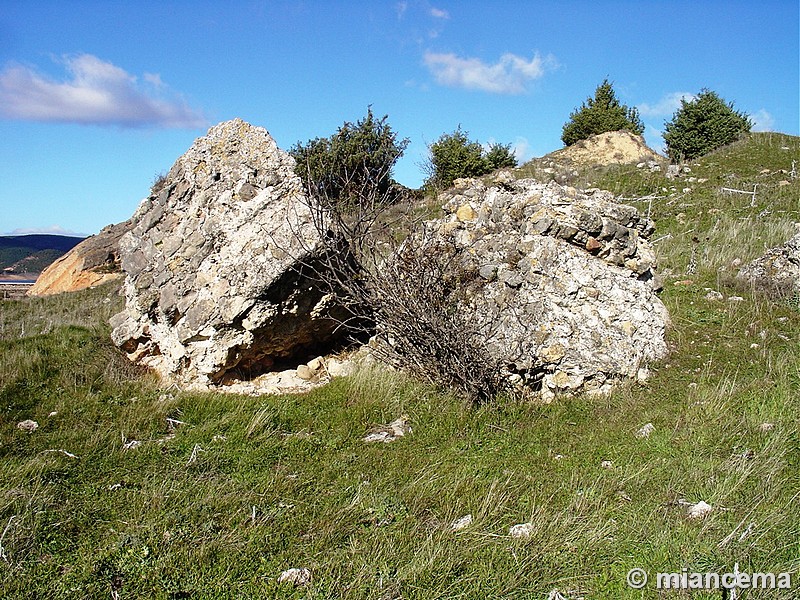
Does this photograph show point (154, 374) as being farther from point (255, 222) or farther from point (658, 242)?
point (658, 242)

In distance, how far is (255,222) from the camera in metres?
6.38

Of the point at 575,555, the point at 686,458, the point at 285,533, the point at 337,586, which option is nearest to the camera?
the point at 337,586

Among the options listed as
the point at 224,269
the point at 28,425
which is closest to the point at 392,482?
the point at 224,269

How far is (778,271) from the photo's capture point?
820 centimetres

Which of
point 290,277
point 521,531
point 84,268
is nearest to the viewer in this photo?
point 521,531

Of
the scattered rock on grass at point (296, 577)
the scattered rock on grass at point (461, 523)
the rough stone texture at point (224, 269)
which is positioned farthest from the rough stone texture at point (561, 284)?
the scattered rock on grass at point (296, 577)

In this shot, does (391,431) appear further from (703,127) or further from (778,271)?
(703,127)

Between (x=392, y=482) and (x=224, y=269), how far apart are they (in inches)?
120

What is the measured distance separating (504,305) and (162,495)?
374 centimetres

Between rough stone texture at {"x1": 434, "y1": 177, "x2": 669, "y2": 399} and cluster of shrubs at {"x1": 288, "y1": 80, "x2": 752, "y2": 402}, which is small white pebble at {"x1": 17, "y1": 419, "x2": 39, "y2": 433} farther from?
rough stone texture at {"x1": 434, "y1": 177, "x2": 669, "y2": 399}

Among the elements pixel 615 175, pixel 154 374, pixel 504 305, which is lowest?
pixel 154 374

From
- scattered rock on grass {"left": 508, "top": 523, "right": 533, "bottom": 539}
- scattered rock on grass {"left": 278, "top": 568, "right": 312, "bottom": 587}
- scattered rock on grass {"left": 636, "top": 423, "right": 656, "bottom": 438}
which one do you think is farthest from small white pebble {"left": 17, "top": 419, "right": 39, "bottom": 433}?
scattered rock on grass {"left": 636, "top": 423, "right": 656, "bottom": 438}

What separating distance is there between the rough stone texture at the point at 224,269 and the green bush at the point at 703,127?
18682 mm

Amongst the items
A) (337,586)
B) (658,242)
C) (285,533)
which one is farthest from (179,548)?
(658,242)
